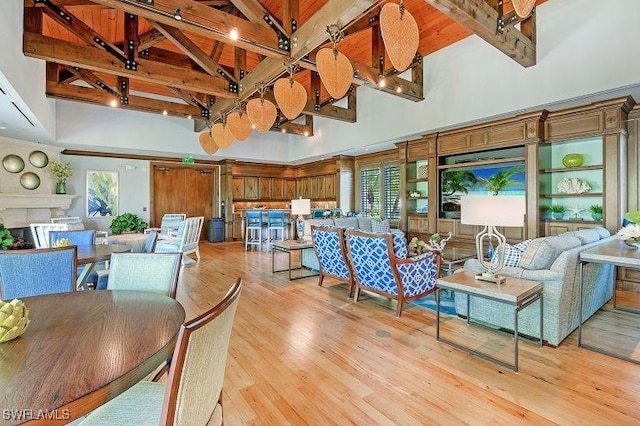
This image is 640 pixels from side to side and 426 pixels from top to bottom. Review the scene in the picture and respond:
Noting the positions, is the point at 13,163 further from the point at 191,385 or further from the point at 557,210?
the point at 557,210

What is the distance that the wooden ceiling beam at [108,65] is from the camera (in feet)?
12.7

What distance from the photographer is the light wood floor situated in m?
1.88

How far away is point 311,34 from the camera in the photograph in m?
3.53

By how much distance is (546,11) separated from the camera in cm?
443

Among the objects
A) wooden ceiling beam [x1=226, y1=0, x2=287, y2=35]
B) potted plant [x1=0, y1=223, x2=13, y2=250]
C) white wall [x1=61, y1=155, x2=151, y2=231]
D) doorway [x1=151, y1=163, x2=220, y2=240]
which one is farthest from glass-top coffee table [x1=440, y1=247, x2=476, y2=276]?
white wall [x1=61, y1=155, x2=151, y2=231]

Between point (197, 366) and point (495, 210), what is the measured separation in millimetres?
2440

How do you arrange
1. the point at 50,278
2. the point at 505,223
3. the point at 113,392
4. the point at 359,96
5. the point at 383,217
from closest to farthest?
the point at 113,392 → the point at 50,278 → the point at 505,223 → the point at 359,96 → the point at 383,217

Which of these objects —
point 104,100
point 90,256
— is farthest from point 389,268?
point 104,100

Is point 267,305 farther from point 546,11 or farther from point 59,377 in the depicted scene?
point 546,11

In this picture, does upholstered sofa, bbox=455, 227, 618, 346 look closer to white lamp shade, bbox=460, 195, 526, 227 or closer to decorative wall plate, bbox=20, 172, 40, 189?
white lamp shade, bbox=460, 195, 526, 227

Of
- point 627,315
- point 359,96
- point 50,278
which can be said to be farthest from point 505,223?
point 359,96

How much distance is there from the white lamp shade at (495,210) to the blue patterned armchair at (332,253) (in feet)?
5.84

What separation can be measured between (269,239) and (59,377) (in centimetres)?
793

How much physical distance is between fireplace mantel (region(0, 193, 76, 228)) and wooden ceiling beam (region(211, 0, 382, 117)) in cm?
503
